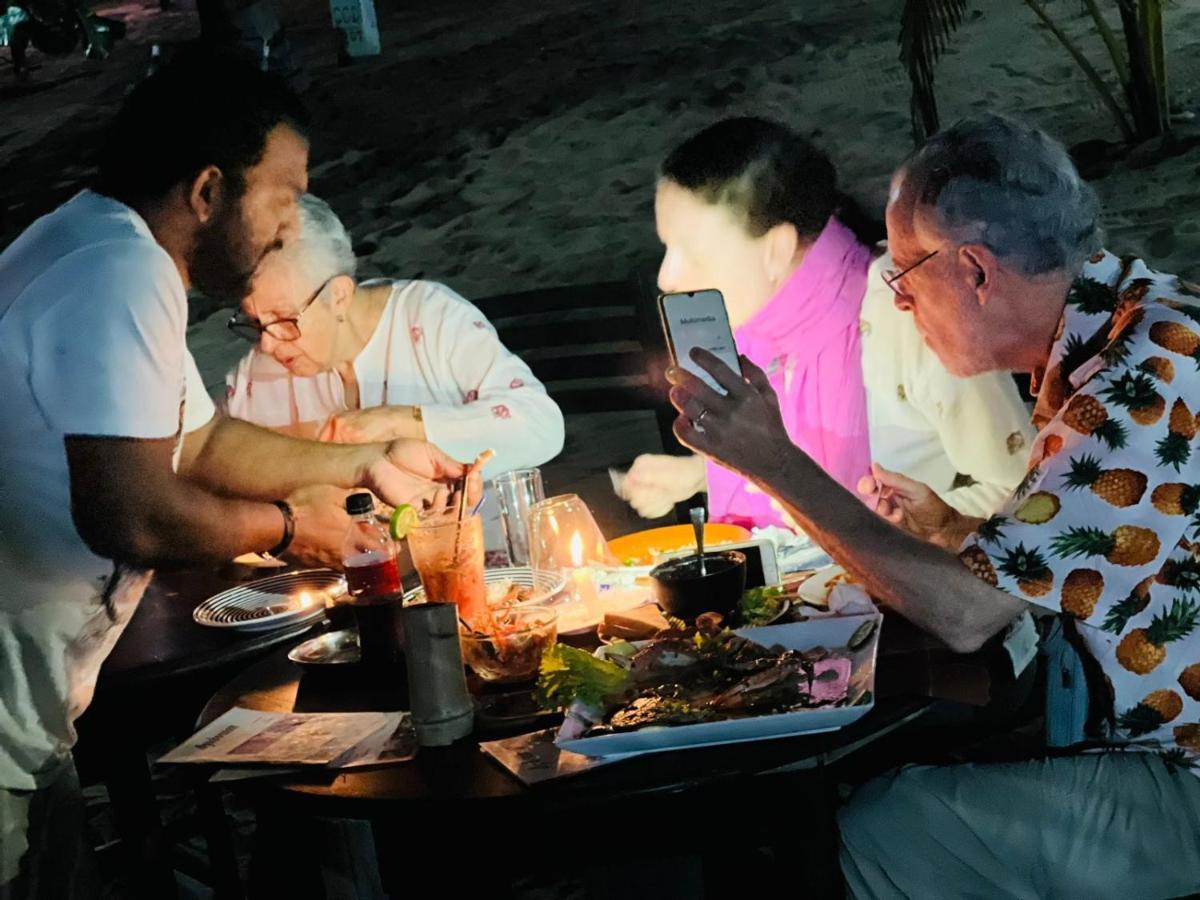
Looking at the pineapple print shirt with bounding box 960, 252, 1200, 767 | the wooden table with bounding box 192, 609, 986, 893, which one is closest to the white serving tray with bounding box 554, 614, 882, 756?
the wooden table with bounding box 192, 609, 986, 893

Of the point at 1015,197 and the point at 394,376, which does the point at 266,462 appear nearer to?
the point at 394,376

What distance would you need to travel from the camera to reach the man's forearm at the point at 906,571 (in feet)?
5.03

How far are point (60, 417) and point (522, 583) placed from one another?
0.77 metres

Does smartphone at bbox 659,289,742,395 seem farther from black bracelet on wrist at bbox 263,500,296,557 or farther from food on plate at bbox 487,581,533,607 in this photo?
black bracelet on wrist at bbox 263,500,296,557

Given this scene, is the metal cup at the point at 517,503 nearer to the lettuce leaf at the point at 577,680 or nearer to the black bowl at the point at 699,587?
the black bowl at the point at 699,587

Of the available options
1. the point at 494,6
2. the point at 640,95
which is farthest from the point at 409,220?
the point at 494,6

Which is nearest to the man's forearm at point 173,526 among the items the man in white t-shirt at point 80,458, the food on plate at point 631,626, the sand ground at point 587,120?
the man in white t-shirt at point 80,458

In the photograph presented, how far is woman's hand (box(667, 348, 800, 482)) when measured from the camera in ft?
5.58

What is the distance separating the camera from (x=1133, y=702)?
154 cm

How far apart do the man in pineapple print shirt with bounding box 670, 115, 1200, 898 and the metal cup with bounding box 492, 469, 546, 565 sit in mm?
637

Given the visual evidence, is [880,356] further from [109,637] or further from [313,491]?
[109,637]

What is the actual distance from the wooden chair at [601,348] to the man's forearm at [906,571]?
4.93 feet

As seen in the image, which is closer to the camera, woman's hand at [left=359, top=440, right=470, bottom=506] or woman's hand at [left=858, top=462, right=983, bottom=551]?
woman's hand at [left=858, top=462, right=983, bottom=551]

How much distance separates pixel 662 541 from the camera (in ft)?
7.32
